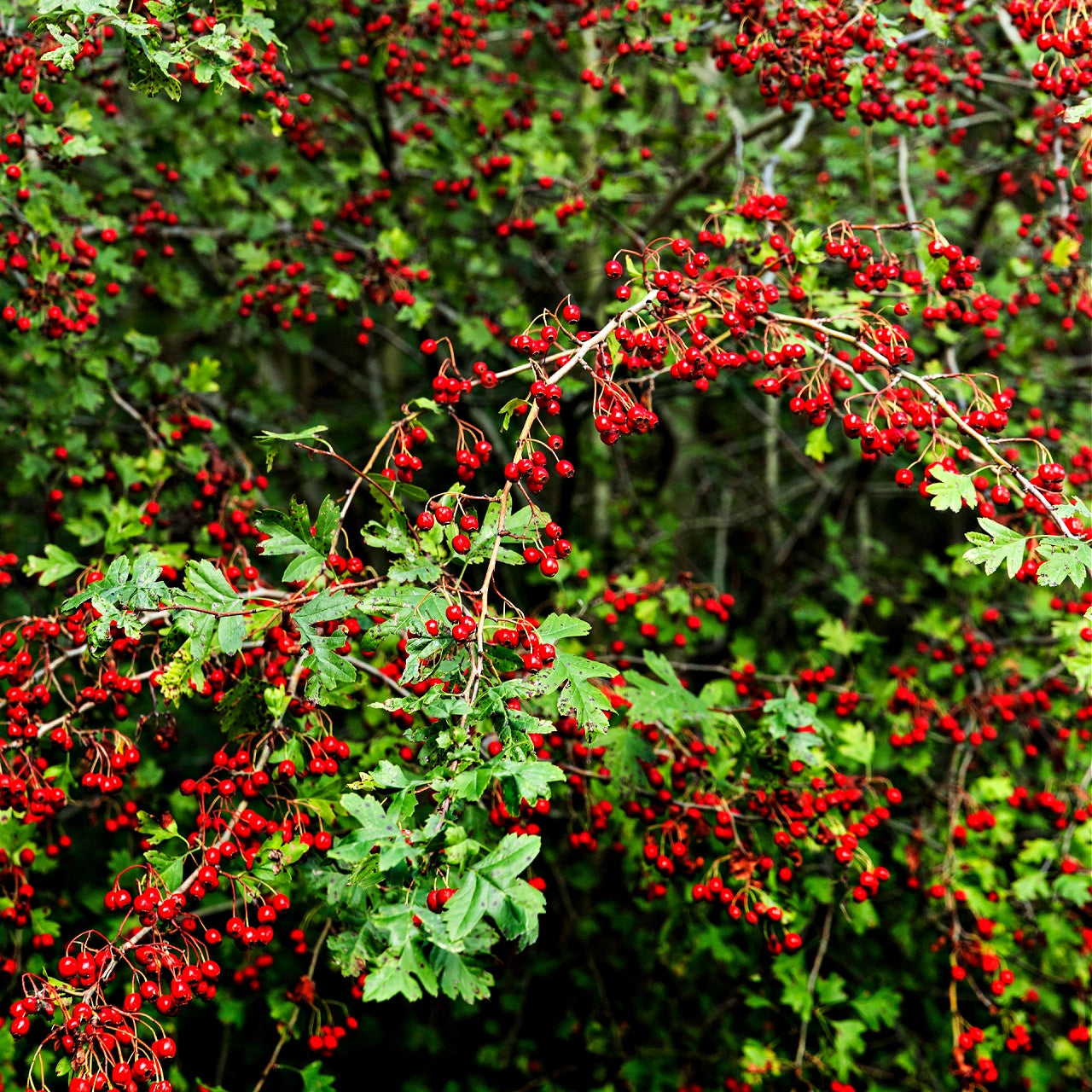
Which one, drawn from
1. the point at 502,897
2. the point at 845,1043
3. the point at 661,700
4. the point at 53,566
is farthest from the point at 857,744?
the point at 53,566

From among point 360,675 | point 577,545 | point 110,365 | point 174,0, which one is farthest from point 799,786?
point 110,365

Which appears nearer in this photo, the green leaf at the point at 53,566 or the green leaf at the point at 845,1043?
the green leaf at the point at 53,566

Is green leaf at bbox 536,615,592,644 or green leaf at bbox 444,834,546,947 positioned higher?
green leaf at bbox 536,615,592,644

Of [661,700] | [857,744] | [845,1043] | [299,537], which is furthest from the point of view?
[845,1043]

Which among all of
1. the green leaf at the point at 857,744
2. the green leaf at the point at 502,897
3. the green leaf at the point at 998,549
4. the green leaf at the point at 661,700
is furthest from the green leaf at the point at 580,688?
the green leaf at the point at 857,744

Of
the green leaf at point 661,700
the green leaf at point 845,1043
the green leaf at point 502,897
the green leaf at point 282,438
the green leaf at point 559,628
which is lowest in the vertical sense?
the green leaf at point 845,1043

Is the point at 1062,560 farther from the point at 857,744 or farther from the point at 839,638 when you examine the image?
the point at 839,638

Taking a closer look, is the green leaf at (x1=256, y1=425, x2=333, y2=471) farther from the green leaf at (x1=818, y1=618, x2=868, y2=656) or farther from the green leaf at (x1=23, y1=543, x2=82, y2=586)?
the green leaf at (x1=818, y1=618, x2=868, y2=656)

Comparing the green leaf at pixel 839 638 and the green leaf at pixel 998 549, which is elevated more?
the green leaf at pixel 998 549

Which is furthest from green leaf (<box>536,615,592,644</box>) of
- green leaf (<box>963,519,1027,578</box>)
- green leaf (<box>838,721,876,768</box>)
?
green leaf (<box>838,721,876,768</box>)

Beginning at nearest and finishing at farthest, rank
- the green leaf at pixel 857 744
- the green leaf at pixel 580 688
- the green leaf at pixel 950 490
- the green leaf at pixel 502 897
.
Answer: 1. the green leaf at pixel 502 897
2. the green leaf at pixel 580 688
3. the green leaf at pixel 950 490
4. the green leaf at pixel 857 744

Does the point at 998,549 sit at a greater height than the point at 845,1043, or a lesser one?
greater

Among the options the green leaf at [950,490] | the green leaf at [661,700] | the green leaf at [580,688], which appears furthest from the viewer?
the green leaf at [661,700]

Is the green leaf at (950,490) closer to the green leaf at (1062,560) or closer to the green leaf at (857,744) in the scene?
the green leaf at (1062,560)
